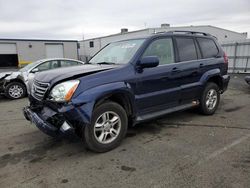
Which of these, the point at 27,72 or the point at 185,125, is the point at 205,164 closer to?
the point at 185,125

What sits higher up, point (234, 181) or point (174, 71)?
point (174, 71)

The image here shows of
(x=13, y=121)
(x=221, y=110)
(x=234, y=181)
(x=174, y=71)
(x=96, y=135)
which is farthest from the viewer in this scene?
(x=221, y=110)

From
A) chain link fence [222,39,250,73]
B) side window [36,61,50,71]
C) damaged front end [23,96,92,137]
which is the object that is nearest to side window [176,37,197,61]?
damaged front end [23,96,92,137]

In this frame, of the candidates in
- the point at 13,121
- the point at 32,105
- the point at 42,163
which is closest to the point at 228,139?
the point at 42,163

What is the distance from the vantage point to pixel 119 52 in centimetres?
437

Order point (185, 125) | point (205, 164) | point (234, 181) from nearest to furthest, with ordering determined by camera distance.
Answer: point (234, 181) < point (205, 164) < point (185, 125)

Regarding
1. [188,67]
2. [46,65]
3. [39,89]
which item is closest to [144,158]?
[39,89]

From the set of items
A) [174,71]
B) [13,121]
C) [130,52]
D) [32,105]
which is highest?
[130,52]

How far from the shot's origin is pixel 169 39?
4.48 meters

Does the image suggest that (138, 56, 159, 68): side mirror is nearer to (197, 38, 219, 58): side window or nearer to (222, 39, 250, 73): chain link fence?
(197, 38, 219, 58): side window

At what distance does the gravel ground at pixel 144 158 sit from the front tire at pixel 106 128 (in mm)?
149

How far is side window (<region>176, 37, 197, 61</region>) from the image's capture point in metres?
4.61

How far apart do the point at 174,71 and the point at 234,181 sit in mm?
2277

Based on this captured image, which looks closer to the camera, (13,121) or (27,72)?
(13,121)
